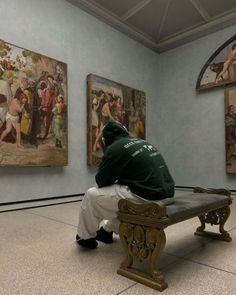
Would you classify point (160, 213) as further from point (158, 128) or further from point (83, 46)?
point (158, 128)

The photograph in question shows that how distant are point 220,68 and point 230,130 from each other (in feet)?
5.39

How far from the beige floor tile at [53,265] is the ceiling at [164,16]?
5.21m

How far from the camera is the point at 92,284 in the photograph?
179cm

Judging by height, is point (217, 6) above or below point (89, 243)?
above

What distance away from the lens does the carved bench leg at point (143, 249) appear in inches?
69.8

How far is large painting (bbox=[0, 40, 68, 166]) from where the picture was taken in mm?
4613

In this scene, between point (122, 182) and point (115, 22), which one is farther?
point (115, 22)

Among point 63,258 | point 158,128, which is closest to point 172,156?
point 158,128

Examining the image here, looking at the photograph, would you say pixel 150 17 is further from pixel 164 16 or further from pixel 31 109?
pixel 31 109

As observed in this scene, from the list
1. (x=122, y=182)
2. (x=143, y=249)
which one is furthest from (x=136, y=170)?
(x=143, y=249)

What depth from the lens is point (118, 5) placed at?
251 inches

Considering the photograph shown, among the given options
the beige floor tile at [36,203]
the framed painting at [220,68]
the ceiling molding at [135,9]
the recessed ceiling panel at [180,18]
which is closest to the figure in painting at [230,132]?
the framed painting at [220,68]

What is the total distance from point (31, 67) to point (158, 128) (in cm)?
444

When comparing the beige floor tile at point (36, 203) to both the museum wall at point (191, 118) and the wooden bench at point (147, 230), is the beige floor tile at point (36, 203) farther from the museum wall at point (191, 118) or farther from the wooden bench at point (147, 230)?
the museum wall at point (191, 118)
